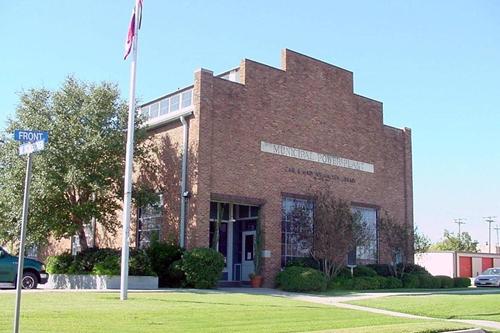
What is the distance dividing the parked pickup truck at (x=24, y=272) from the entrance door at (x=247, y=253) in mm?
9570

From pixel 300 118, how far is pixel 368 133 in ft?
18.1

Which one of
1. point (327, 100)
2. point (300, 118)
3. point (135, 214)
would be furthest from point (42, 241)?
point (327, 100)

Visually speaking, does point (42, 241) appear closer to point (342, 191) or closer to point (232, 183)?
point (232, 183)

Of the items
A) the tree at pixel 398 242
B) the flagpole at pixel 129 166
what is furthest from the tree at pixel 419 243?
the flagpole at pixel 129 166

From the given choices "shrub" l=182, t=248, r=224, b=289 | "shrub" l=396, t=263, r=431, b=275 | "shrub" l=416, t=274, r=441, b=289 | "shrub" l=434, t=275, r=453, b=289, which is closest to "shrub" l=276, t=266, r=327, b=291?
"shrub" l=182, t=248, r=224, b=289

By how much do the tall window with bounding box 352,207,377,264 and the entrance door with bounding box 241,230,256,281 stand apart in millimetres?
5909

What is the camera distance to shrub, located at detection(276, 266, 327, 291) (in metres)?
25.1

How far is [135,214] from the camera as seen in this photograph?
28969 millimetres

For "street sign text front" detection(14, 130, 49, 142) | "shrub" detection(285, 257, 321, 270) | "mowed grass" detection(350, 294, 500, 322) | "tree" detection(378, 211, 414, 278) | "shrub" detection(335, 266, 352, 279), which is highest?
"street sign text front" detection(14, 130, 49, 142)

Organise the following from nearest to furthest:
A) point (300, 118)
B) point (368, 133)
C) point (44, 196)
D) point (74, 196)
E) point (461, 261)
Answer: point (44, 196) < point (74, 196) < point (300, 118) < point (368, 133) < point (461, 261)

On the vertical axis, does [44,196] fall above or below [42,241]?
above

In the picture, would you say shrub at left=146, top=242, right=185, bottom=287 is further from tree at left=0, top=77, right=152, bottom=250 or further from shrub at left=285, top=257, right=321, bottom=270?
shrub at left=285, top=257, right=321, bottom=270

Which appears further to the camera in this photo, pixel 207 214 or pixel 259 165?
pixel 259 165


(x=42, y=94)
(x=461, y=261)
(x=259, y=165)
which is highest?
(x=42, y=94)
